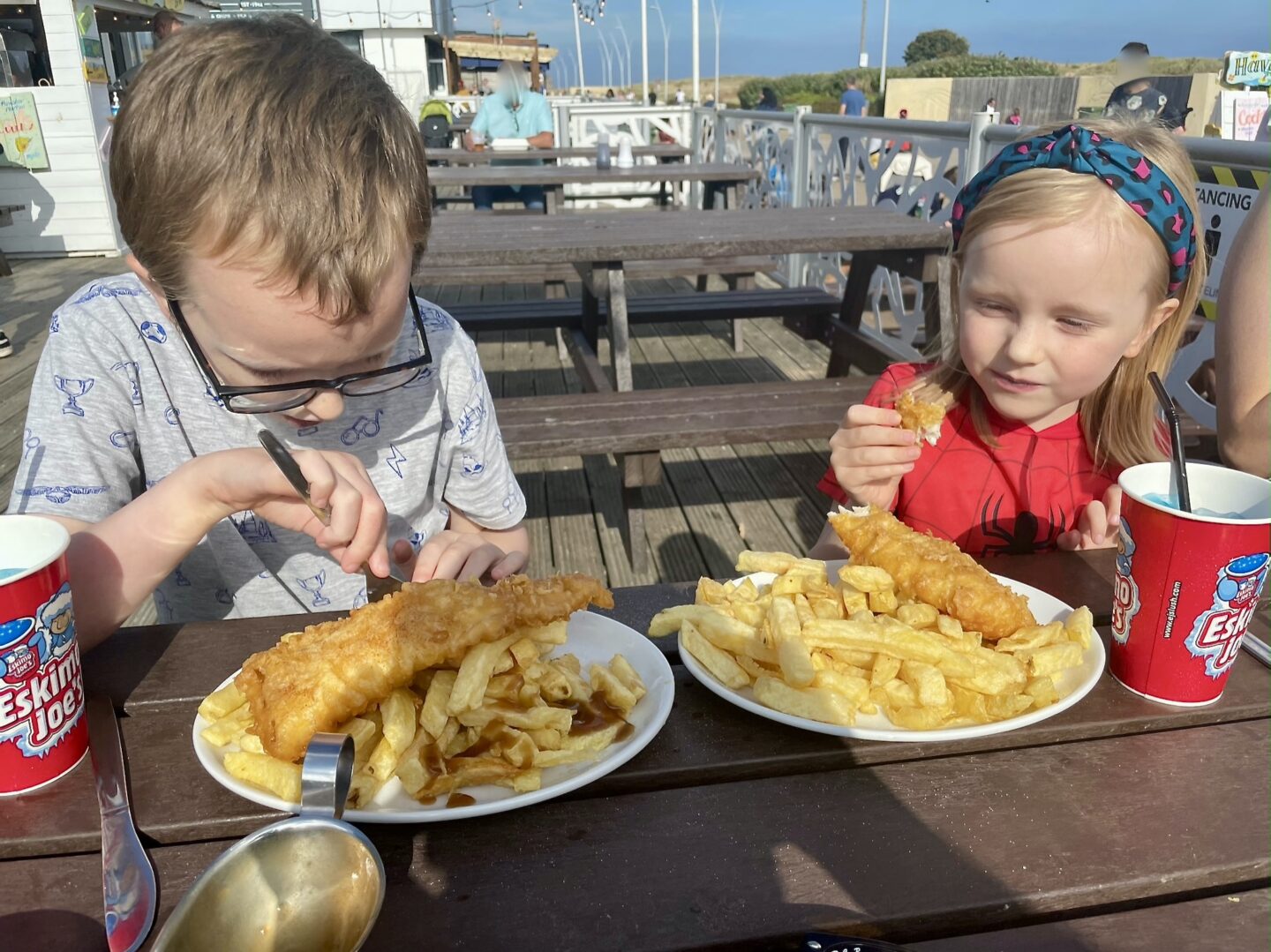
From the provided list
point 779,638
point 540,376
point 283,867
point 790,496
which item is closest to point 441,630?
point 283,867

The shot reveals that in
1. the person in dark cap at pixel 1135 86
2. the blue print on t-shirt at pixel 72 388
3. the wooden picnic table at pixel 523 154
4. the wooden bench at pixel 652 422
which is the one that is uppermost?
the person in dark cap at pixel 1135 86

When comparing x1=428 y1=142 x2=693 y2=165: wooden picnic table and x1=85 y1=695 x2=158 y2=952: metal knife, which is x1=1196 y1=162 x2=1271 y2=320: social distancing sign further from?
x1=428 y1=142 x2=693 y2=165: wooden picnic table

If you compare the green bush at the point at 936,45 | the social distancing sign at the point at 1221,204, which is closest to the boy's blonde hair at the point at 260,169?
the social distancing sign at the point at 1221,204

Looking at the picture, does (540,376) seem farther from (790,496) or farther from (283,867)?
(283,867)

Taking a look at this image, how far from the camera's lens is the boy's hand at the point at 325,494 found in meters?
1.28

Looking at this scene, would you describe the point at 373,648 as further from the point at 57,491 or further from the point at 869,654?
the point at 57,491

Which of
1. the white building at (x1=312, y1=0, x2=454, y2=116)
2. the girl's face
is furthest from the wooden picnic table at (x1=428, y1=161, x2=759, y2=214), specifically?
the white building at (x1=312, y1=0, x2=454, y2=116)

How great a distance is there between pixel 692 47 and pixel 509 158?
15941 mm

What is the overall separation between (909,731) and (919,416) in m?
0.87

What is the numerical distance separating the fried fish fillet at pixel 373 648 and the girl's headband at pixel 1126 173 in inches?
50.5

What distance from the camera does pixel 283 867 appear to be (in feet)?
2.83

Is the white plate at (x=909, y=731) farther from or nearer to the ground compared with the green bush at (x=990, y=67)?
nearer to the ground

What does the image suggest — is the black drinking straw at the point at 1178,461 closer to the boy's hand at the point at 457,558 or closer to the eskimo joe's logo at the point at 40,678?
the boy's hand at the point at 457,558

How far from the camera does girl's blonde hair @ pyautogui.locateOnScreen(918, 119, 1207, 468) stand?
5.54ft
